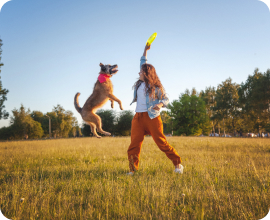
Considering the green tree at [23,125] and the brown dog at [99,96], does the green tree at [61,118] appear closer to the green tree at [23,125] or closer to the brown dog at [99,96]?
the brown dog at [99,96]

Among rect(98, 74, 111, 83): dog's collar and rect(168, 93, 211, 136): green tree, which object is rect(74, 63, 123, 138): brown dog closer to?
rect(98, 74, 111, 83): dog's collar

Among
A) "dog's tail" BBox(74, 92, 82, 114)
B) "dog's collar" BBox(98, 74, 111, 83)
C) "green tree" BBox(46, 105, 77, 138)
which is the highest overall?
"dog's collar" BBox(98, 74, 111, 83)

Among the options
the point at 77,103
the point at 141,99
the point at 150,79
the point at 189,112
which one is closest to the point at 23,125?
the point at 77,103

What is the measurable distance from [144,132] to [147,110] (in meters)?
0.63

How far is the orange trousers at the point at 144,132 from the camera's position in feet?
12.7

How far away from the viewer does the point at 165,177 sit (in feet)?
13.0

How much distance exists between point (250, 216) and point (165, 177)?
1893mm

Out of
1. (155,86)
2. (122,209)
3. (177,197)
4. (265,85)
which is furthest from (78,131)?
(265,85)

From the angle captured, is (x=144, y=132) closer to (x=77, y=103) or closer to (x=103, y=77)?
(x=77, y=103)

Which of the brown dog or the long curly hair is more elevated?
the long curly hair

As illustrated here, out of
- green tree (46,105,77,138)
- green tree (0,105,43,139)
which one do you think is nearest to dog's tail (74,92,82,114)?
green tree (46,105,77,138)

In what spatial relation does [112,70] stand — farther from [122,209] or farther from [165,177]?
[165,177]

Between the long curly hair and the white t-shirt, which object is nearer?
the long curly hair

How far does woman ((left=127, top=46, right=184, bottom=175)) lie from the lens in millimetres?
3514
